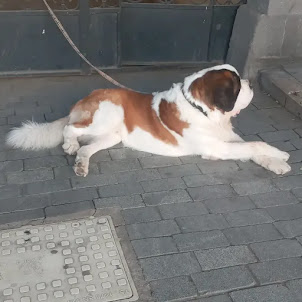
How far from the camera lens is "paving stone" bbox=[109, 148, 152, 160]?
4.48 m

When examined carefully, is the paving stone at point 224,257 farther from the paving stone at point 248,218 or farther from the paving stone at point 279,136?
the paving stone at point 279,136

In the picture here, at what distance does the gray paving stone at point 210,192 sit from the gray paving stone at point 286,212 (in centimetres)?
38

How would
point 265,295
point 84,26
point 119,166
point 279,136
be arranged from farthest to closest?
point 84,26 → point 279,136 → point 119,166 → point 265,295

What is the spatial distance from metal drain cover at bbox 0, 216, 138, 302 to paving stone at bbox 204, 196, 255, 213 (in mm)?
849

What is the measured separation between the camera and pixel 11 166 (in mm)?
4250

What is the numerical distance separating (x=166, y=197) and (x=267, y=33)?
306 cm

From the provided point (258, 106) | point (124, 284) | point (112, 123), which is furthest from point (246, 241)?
point (258, 106)

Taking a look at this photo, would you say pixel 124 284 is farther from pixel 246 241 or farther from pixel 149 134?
pixel 149 134

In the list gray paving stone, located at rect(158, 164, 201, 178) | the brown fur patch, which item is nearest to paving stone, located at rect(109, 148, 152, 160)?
the brown fur patch

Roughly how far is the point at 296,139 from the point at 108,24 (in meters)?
2.88

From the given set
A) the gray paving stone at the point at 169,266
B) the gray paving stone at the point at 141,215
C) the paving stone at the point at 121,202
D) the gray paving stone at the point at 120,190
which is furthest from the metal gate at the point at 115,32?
the gray paving stone at the point at 169,266

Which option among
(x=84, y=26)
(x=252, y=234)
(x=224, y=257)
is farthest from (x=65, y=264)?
(x=84, y=26)

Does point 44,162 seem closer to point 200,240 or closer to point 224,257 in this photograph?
point 200,240

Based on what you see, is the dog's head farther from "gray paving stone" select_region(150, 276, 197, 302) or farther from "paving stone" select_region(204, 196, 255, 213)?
"gray paving stone" select_region(150, 276, 197, 302)
